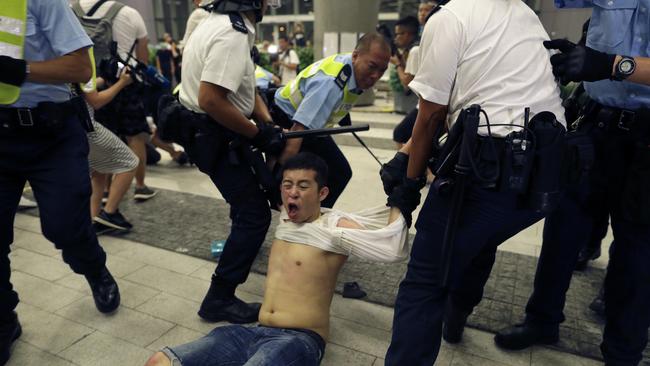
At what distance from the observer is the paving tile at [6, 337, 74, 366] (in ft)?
6.84

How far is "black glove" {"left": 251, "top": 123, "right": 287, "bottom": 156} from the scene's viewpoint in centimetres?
229

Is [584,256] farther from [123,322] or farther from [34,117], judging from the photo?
[34,117]

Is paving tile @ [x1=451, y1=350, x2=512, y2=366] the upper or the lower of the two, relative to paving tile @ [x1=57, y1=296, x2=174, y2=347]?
upper

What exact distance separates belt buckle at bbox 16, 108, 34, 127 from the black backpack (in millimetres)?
1823

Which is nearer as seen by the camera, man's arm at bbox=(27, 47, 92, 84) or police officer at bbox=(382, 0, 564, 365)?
police officer at bbox=(382, 0, 564, 365)

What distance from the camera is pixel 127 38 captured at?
3.93 metres

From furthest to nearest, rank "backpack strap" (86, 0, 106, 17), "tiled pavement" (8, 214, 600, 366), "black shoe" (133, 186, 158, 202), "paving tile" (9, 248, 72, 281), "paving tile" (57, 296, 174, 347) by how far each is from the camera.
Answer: "black shoe" (133, 186, 158, 202) < "backpack strap" (86, 0, 106, 17) < "paving tile" (9, 248, 72, 281) < "paving tile" (57, 296, 174, 347) < "tiled pavement" (8, 214, 600, 366)

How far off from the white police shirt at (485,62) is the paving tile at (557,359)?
48.3 inches

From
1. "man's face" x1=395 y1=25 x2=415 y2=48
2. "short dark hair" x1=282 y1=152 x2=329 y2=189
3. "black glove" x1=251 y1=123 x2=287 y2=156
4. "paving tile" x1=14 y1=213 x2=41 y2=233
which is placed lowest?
"paving tile" x1=14 y1=213 x2=41 y2=233

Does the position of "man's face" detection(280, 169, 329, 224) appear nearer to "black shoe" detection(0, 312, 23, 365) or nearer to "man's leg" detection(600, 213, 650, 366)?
"man's leg" detection(600, 213, 650, 366)

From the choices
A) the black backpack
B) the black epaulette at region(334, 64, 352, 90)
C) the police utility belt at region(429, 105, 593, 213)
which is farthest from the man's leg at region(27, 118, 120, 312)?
the black backpack

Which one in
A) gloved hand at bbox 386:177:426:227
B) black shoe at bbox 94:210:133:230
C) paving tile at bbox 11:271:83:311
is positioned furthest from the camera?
black shoe at bbox 94:210:133:230

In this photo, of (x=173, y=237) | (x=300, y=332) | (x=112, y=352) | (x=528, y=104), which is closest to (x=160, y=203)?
(x=173, y=237)

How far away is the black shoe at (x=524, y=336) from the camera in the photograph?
2.14 metres
